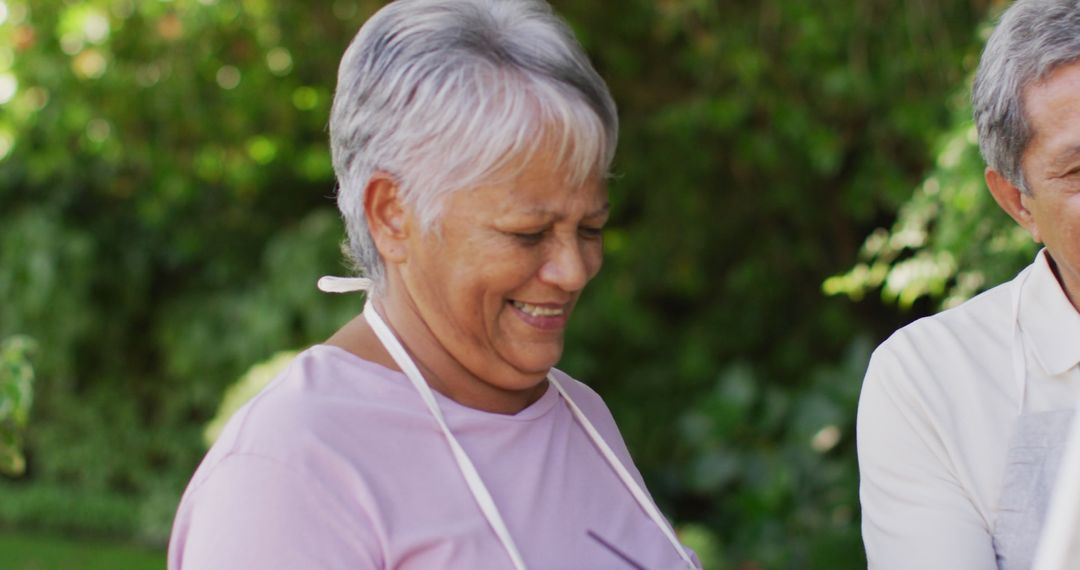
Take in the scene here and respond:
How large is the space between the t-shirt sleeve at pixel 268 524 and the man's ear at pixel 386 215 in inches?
14.4

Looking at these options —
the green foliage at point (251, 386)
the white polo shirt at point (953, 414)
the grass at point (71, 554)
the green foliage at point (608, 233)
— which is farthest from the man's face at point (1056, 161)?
the grass at point (71, 554)

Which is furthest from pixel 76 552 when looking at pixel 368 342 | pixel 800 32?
pixel 368 342

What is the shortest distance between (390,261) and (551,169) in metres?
0.27

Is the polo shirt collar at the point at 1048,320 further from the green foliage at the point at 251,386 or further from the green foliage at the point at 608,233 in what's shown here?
the green foliage at the point at 251,386

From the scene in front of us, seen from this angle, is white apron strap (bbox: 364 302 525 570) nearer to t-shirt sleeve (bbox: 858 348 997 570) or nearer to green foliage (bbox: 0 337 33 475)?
t-shirt sleeve (bbox: 858 348 997 570)

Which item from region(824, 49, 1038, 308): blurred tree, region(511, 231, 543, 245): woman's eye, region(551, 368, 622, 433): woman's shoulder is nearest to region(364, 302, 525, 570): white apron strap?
region(511, 231, 543, 245): woman's eye

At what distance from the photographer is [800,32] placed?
569 centimetres

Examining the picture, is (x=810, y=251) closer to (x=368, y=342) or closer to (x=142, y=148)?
(x=142, y=148)

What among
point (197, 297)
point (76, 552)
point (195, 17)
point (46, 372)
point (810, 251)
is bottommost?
Result: point (76, 552)

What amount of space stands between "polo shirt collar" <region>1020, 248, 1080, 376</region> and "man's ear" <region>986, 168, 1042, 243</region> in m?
0.07

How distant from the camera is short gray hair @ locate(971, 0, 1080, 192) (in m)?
1.80

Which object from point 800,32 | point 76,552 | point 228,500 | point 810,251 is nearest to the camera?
point 228,500

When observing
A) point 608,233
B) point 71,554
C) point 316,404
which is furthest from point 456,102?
point 71,554

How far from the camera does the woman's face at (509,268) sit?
69.0 inches
